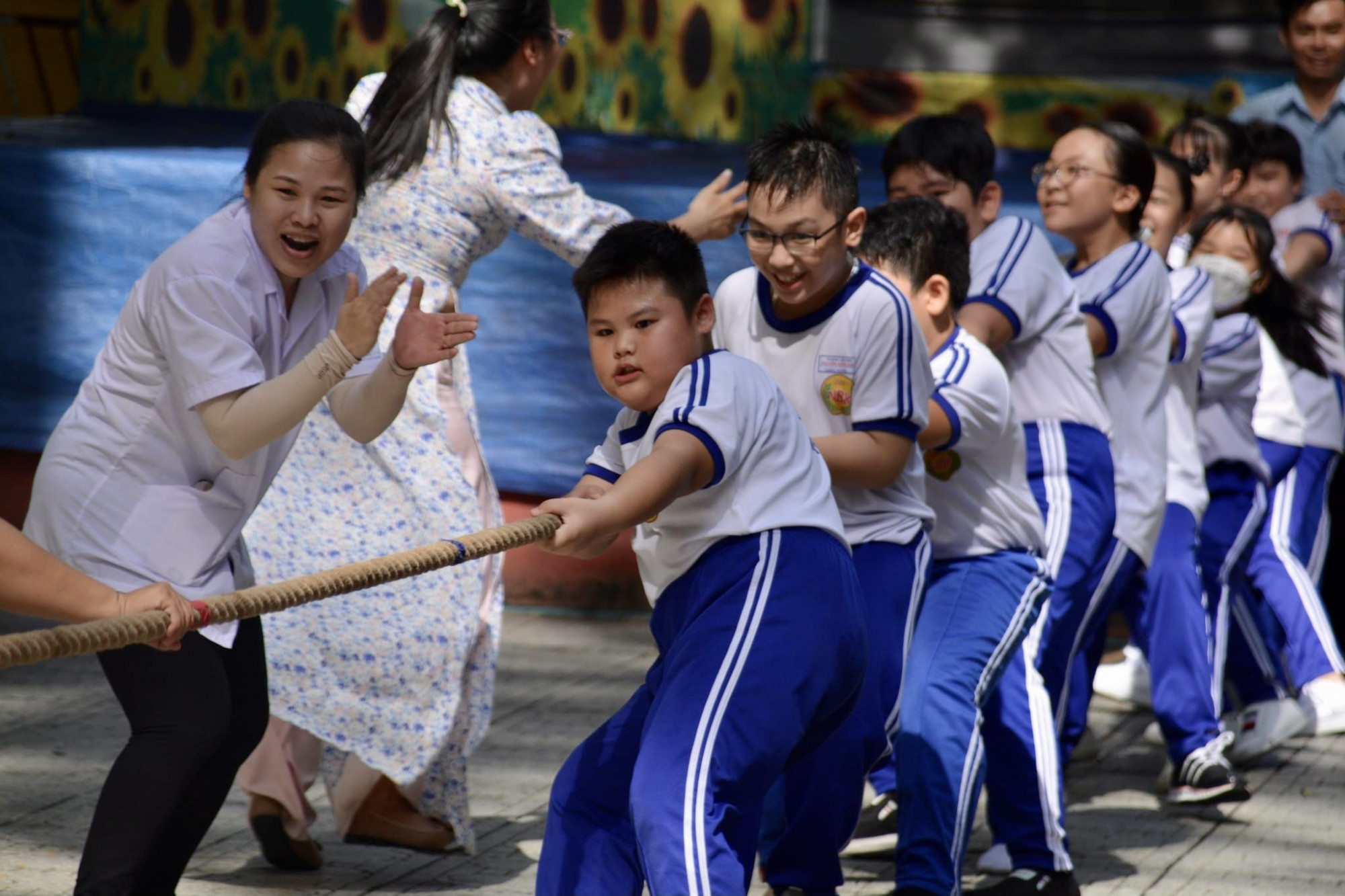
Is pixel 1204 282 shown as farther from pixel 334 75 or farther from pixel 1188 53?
pixel 334 75

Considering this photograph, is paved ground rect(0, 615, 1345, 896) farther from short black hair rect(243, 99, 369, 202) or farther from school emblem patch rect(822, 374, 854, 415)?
short black hair rect(243, 99, 369, 202)

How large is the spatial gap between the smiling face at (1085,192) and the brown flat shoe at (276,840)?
2319mm

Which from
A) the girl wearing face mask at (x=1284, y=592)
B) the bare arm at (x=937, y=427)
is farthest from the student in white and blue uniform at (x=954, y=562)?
the girl wearing face mask at (x=1284, y=592)

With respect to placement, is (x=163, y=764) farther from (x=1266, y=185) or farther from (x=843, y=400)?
(x=1266, y=185)

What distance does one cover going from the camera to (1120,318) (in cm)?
407

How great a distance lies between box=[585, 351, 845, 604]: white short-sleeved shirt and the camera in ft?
8.25

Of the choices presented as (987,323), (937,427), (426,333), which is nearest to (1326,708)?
(987,323)

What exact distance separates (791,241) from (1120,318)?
4.09 ft

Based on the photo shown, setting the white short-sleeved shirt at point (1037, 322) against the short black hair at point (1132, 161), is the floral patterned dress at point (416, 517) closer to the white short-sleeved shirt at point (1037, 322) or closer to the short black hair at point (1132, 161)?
the white short-sleeved shirt at point (1037, 322)

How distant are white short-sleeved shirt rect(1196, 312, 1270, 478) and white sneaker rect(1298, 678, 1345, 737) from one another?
67 cm

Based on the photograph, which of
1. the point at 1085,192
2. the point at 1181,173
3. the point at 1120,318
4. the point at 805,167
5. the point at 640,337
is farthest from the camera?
the point at 1181,173

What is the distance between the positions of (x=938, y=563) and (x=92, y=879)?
5.87 feet

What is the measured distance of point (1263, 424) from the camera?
5.37 meters

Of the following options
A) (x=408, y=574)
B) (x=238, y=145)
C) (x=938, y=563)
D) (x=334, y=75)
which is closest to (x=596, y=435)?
(x=238, y=145)
